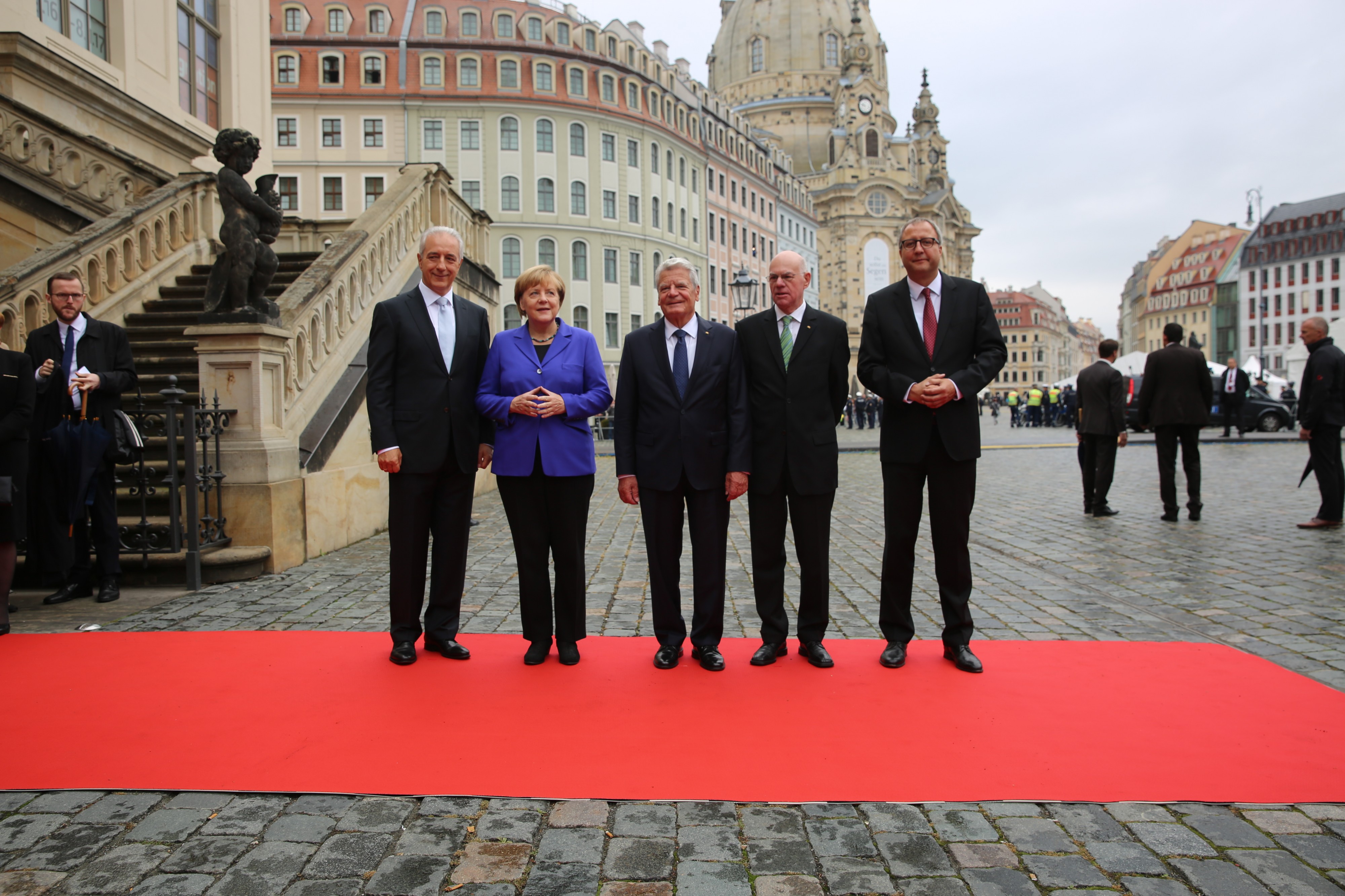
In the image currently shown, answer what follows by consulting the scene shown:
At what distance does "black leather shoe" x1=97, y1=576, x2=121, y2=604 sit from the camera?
625cm

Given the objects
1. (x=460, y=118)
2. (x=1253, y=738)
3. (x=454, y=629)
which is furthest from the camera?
(x=460, y=118)

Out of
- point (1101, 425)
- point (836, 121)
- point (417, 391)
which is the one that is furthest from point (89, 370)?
point (836, 121)

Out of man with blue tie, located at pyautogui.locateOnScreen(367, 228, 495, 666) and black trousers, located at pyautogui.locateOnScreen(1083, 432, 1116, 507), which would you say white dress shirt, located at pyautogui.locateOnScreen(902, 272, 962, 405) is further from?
black trousers, located at pyautogui.locateOnScreen(1083, 432, 1116, 507)

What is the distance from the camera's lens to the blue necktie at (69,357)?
6.19 metres

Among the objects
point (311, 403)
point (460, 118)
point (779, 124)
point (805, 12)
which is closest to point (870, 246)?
point (779, 124)

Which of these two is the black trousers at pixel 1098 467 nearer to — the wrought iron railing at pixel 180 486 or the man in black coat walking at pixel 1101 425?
the man in black coat walking at pixel 1101 425

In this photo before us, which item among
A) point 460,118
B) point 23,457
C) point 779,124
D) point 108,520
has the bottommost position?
point 108,520

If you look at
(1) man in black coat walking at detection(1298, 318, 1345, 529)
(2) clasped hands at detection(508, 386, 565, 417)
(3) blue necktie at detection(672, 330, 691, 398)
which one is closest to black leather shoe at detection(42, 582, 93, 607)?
(2) clasped hands at detection(508, 386, 565, 417)

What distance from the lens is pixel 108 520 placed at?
6270 mm

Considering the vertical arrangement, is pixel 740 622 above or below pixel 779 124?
below

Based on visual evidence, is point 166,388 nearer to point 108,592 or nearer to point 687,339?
point 108,592

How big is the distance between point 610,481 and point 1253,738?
13183mm

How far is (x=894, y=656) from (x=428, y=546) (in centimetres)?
246

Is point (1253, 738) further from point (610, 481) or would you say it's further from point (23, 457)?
point (610, 481)
